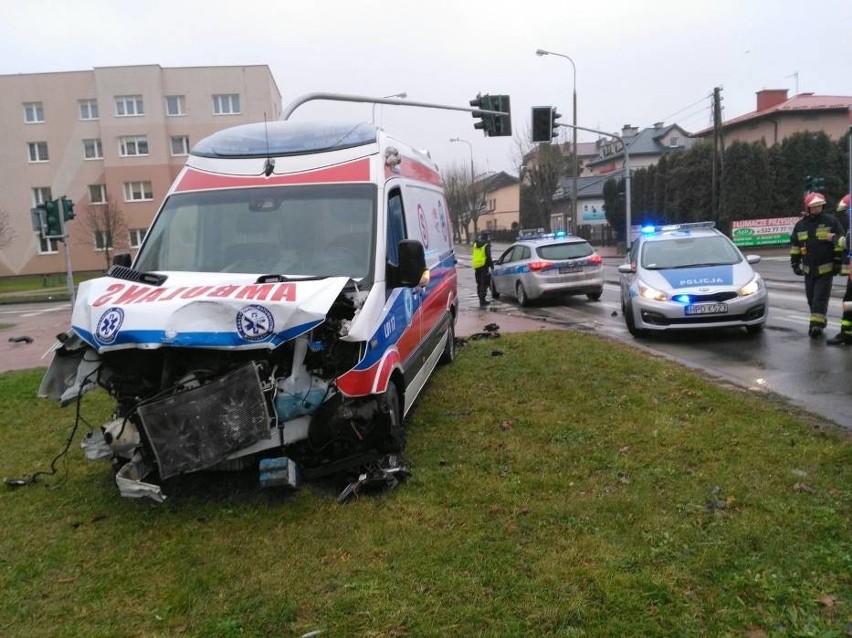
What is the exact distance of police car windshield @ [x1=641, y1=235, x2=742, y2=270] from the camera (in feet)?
35.6

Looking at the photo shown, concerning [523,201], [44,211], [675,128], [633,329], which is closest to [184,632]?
[633,329]

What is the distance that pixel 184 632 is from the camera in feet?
10.6

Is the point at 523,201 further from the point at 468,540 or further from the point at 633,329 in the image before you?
the point at 468,540

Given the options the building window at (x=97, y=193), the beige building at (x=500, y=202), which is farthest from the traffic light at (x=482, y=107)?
the beige building at (x=500, y=202)

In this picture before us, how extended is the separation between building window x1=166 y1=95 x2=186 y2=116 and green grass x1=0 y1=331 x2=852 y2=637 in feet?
155

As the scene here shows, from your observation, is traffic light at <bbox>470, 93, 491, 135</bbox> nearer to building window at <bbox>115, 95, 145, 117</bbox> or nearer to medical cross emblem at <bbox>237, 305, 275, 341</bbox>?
medical cross emblem at <bbox>237, 305, 275, 341</bbox>

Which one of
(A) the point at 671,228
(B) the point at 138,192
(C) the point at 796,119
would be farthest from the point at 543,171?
(A) the point at 671,228

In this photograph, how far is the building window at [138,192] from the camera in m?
48.5

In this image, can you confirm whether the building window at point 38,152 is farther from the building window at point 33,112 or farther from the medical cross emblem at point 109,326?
the medical cross emblem at point 109,326

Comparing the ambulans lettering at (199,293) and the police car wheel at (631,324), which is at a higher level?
the ambulans lettering at (199,293)

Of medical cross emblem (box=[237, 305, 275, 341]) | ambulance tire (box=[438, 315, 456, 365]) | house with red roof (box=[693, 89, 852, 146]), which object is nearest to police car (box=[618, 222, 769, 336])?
ambulance tire (box=[438, 315, 456, 365])

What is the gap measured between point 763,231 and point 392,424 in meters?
39.2

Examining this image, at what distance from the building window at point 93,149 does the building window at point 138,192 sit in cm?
311

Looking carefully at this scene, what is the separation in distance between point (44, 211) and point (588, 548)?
20869mm
